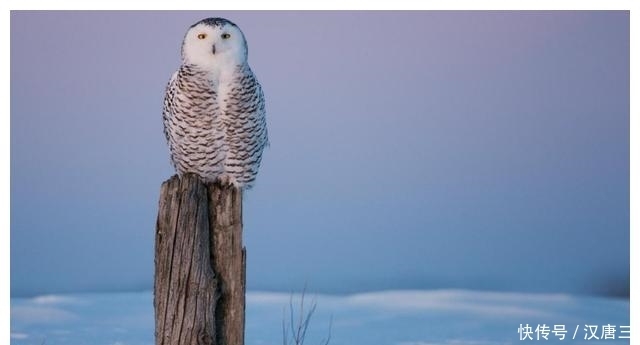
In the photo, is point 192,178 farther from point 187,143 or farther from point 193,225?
point 187,143

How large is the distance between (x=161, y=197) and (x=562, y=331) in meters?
2.12

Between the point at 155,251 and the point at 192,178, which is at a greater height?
the point at 192,178

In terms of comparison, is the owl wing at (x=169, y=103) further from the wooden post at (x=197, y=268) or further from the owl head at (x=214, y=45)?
the wooden post at (x=197, y=268)

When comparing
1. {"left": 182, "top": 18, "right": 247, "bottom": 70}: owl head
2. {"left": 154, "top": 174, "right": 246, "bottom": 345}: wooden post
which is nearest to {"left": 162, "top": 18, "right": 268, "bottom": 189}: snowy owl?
{"left": 182, "top": 18, "right": 247, "bottom": 70}: owl head

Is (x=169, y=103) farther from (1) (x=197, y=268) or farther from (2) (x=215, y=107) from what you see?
(1) (x=197, y=268)

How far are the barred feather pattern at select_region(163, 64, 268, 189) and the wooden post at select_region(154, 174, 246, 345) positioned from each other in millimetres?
391

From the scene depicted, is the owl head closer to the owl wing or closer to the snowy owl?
the snowy owl

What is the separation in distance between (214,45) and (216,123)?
11.5 inches

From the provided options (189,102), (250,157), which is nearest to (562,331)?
(250,157)

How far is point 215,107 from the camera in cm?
360

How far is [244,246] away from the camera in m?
3.30

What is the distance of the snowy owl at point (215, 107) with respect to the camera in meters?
3.51

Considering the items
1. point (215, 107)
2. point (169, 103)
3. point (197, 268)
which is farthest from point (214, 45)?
point (197, 268)

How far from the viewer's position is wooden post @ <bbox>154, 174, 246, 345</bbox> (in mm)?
3203
